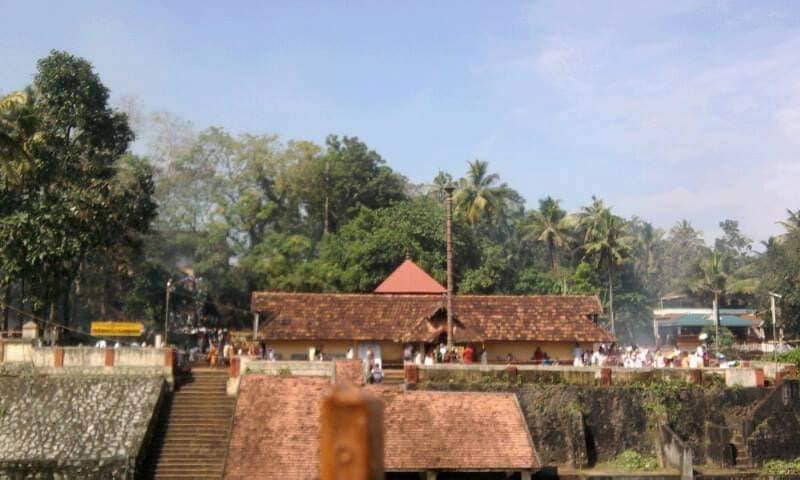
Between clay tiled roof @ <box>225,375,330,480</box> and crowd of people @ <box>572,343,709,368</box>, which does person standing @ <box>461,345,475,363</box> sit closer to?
crowd of people @ <box>572,343,709,368</box>

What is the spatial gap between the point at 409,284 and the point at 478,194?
66.3 feet

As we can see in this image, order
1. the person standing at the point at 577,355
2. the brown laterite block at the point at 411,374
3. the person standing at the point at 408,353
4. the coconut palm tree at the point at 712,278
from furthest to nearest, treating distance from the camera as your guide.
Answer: the coconut palm tree at the point at 712,278
the person standing at the point at 577,355
the person standing at the point at 408,353
the brown laterite block at the point at 411,374

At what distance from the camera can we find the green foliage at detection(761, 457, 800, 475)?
25281 mm

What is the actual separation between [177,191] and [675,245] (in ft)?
132

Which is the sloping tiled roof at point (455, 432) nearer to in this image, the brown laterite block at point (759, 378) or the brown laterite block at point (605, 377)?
the brown laterite block at point (605, 377)

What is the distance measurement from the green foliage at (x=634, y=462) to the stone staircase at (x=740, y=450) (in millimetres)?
2613

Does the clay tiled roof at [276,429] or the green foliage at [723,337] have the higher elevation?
the green foliage at [723,337]

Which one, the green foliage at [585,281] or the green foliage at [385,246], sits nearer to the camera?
the green foliage at [385,246]

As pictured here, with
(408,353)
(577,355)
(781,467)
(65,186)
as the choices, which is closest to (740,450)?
(781,467)

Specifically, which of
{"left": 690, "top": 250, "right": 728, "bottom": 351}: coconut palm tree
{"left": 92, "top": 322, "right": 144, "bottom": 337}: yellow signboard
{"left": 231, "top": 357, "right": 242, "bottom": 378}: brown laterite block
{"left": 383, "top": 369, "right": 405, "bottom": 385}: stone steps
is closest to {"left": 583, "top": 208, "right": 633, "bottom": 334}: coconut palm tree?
{"left": 690, "top": 250, "right": 728, "bottom": 351}: coconut palm tree

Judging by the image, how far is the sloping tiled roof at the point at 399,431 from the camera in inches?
851

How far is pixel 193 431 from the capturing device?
2403 centimetres

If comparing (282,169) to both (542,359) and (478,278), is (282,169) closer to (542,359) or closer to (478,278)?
(478,278)

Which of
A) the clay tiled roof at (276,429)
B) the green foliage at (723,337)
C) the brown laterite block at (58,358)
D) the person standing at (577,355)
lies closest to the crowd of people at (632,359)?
the person standing at (577,355)
